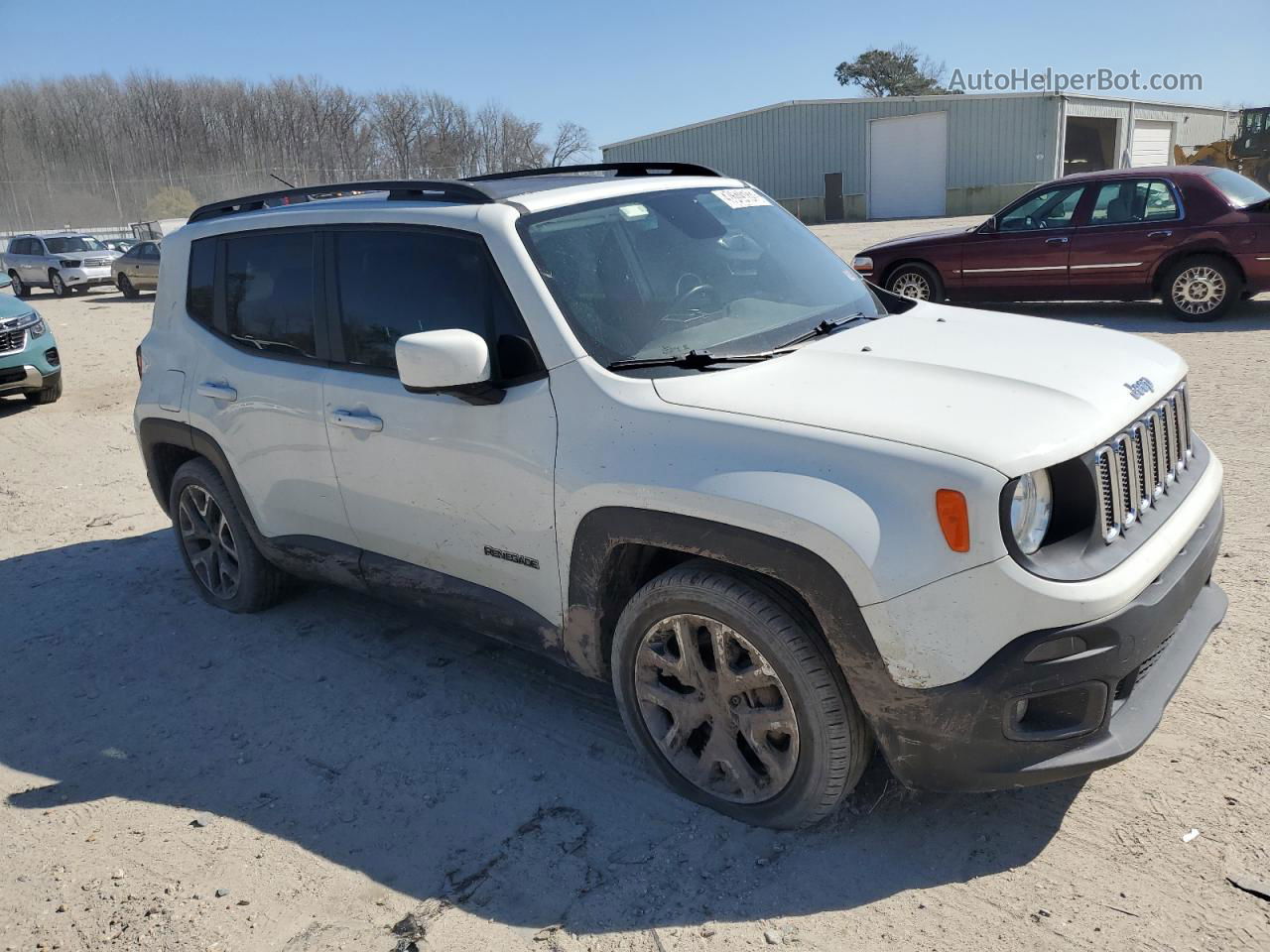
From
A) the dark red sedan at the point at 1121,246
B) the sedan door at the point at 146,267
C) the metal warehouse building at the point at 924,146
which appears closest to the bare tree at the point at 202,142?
the metal warehouse building at the point at 924,146

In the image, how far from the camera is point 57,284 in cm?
2586

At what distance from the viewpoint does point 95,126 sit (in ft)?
227

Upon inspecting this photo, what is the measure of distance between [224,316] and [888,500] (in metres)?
3.42

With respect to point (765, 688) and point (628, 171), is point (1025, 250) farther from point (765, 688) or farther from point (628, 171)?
point (765, 688)

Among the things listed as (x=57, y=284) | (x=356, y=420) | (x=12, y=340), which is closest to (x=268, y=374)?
(x=356, y=420)

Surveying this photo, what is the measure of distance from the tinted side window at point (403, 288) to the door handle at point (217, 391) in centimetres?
83

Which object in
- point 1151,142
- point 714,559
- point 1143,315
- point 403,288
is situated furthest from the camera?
point 1151,142

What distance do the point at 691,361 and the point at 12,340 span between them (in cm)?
1008

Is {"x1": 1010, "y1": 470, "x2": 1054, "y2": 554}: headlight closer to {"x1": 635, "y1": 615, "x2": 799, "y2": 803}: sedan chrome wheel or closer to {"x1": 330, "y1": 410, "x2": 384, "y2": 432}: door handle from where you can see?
{"x1": 635, "y1": 615, "x2": 799, "y2": 803}: sedan chrome wheel

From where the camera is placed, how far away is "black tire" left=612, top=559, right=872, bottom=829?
2738 mm

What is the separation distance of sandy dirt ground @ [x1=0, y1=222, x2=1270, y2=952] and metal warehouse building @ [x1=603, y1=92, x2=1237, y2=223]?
32.4m

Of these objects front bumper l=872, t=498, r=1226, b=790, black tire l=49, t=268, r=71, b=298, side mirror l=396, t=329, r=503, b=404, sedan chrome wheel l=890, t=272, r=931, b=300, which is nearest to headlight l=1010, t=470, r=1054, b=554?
front bumper l=872, t=498, r=1226, b=790

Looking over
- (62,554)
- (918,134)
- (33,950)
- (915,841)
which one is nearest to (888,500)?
(915,841)

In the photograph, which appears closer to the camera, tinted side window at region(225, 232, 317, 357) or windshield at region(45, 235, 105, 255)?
tinted side window at region(225, 232, 317, 357)
